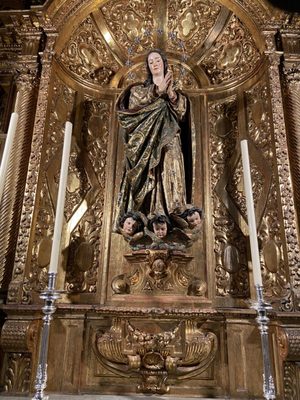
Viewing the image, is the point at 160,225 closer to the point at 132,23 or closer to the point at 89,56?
the point at 89,56

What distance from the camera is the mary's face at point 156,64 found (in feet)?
9.79

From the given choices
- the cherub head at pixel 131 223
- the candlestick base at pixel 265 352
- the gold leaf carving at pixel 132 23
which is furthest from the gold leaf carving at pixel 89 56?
the candlestick base at pixel 265 352

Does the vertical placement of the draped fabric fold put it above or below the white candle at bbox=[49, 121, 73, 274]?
above

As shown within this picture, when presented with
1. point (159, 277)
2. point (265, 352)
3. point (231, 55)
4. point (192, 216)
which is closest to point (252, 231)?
point (265, 352)

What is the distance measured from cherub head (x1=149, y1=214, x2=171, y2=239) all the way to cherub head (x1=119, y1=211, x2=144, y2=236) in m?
0.08

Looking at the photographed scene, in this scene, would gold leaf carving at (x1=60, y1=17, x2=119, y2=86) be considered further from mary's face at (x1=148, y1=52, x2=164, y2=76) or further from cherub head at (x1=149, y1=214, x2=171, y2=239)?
cherub head at (x1=149, y1=214, x2=171, y2=239)

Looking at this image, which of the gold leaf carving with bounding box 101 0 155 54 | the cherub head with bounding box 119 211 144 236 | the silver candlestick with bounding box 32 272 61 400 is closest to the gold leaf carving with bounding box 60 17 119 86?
the gold leaf carving with bounding box 101 0 155 54

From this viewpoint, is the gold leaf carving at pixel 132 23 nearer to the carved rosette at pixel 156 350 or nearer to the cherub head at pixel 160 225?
the cherub head at pixel 160 225

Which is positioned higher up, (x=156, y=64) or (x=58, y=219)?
(x=156, y=64)

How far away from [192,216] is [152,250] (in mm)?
333

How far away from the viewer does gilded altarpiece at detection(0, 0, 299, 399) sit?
2334 mm

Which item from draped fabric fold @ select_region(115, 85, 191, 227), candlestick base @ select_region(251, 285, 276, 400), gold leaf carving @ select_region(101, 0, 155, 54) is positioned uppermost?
gold leaf carving @ select_region(101, 0, 155, 54)

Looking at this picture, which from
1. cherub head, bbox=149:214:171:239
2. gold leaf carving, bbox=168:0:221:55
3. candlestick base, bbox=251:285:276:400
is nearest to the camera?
candlestick base, bbox=251:285:276:400

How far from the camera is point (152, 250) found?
101 inches
